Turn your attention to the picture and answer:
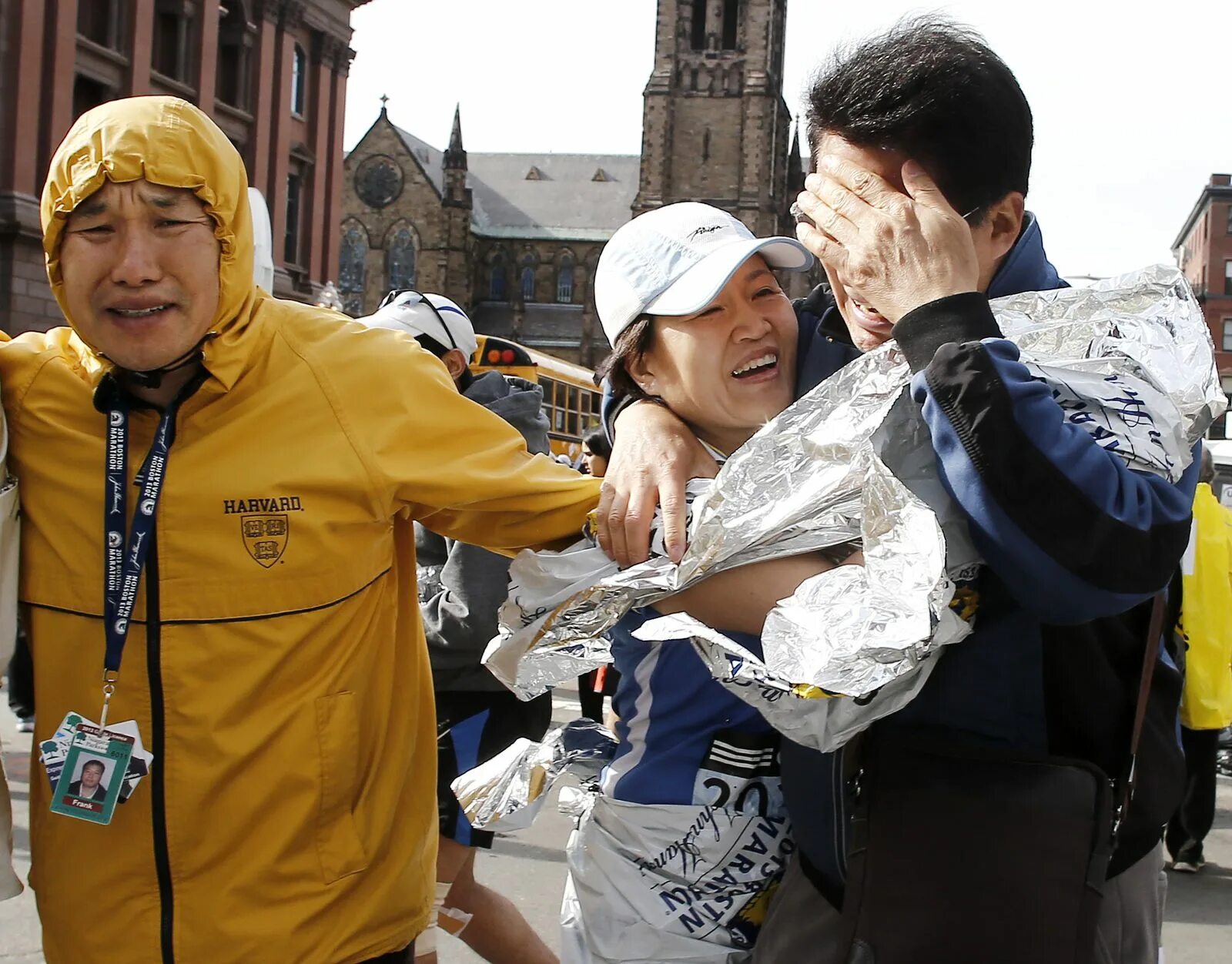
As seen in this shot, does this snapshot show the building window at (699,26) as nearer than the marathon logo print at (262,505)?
No

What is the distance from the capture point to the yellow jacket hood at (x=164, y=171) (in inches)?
82.0

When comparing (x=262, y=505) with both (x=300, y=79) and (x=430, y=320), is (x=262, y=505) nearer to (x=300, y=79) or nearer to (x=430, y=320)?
(x=430, y=320)

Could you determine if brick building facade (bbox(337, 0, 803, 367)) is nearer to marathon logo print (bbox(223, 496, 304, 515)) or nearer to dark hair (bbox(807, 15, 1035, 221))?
marathon logo print (bbox(223, 496, 304, 515))

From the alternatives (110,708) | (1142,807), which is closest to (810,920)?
(1142,807)

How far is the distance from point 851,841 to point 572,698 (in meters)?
9.25

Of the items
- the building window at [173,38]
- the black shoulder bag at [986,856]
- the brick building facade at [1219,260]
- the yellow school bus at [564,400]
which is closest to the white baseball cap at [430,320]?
the black shoulder bag at [986,856]

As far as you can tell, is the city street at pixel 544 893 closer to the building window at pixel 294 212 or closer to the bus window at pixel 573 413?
the bus window at pixel 573 413

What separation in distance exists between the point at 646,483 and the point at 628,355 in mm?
366

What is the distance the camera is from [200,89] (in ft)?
100

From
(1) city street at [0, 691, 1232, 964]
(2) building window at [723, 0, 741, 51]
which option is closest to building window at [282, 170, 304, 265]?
(1) city street at [0, 691, 1232, 964]

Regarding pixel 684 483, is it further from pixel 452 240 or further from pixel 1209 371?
pixel 452 240

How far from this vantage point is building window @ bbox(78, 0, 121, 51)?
92.1 feet

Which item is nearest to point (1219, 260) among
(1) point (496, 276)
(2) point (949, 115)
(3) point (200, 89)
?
(1) point (496, 276)

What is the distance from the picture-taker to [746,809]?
194 cm
